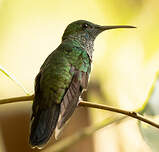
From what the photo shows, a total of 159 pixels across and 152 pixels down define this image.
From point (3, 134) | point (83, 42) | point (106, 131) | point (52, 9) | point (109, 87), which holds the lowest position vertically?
point (106, 131)

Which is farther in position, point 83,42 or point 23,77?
point 23,77

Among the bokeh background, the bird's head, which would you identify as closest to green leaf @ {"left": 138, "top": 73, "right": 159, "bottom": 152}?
the bird's head

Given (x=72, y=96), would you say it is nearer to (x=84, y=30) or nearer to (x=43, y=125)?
(x=43, y=125)

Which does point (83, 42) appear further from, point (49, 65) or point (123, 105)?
point (123, 105)

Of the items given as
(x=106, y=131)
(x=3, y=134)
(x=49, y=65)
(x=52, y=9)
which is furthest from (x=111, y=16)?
(x=49, y=65)

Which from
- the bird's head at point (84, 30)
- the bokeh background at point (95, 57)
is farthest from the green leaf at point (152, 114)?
the bokeh background at point (95, 57)

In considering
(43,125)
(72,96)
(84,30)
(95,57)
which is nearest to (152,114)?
(72,96)

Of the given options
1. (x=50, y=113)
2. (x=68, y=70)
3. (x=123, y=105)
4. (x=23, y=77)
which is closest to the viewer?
(x=50, y=113)
